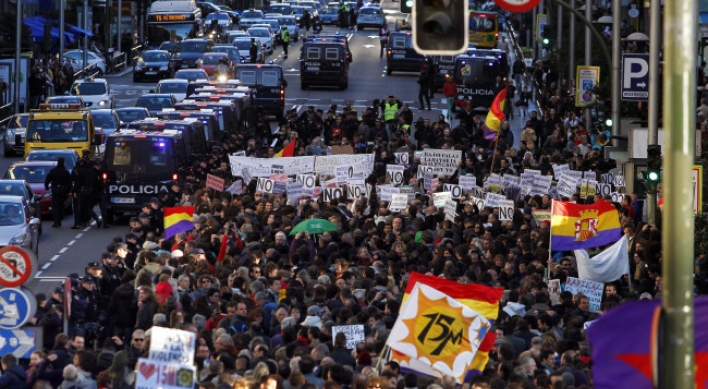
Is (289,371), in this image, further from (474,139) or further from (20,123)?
(20,123)

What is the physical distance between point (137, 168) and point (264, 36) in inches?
1574

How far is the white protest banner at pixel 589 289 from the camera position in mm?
19987

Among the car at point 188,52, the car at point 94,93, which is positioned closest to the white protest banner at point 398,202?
the car at point 94,93

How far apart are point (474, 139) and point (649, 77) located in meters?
12.2

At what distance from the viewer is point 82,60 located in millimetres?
65312

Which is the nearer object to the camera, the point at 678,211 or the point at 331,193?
the point at 678,211

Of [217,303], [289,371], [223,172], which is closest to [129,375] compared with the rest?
[289,371]

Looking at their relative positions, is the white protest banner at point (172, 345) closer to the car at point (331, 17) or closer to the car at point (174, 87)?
the car at point (174, 87)

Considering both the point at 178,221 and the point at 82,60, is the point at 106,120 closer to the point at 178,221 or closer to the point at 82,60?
the point at 178,221

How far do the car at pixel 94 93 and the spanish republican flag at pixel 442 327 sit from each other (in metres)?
34.7

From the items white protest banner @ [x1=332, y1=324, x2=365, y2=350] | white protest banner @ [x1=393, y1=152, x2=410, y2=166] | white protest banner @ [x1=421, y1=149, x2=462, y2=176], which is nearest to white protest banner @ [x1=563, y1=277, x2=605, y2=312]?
white protest banner @ [x1=332, y1=324, x2=365, y2=350]

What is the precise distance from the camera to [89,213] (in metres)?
33.1

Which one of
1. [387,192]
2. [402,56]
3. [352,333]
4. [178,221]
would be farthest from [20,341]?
[402,56]

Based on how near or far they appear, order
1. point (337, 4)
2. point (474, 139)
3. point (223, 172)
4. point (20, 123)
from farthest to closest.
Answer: point (337, 4)
point (20, 123)
point (474, 139)
point (223, 172)
